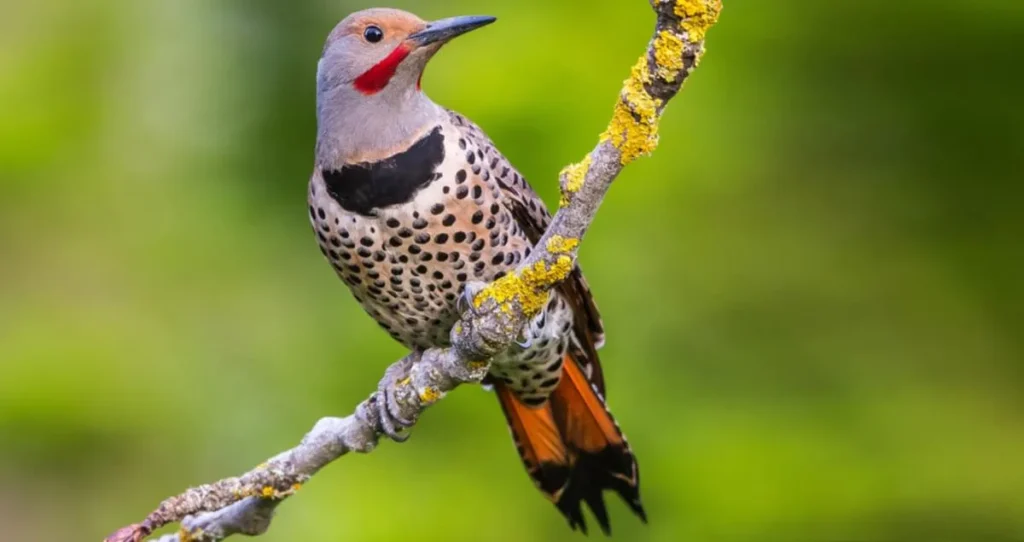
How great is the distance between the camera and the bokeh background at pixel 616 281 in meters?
4.23

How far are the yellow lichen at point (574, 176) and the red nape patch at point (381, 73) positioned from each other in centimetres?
77

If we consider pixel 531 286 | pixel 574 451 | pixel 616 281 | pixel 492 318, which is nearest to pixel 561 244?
pixel 531 286

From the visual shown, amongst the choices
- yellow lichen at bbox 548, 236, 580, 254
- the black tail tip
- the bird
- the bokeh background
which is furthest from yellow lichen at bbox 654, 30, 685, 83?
the bokeh background

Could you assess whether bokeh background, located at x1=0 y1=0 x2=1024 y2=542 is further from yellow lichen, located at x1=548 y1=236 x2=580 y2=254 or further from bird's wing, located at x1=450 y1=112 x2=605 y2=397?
yellow lichen, located at x1=548 y1=236 x2=580 y2=254

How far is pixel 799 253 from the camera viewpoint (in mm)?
4637

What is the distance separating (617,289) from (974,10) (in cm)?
146

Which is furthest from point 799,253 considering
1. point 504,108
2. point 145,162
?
point 145,162

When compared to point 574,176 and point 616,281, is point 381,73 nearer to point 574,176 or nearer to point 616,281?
point 574,176

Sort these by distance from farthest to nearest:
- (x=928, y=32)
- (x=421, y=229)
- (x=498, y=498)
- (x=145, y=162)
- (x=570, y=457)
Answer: (x=145, y=162) → (x=928, y=32) → (x=498, y=498) → (x=570, y=457) → (x=421, y=229)

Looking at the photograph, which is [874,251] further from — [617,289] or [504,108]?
[504,108]

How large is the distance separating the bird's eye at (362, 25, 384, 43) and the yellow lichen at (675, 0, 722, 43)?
1.08 metres

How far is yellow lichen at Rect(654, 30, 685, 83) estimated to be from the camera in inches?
79.0

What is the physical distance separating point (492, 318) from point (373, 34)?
2.53 ft

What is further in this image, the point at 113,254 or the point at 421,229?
the point at 113,254
